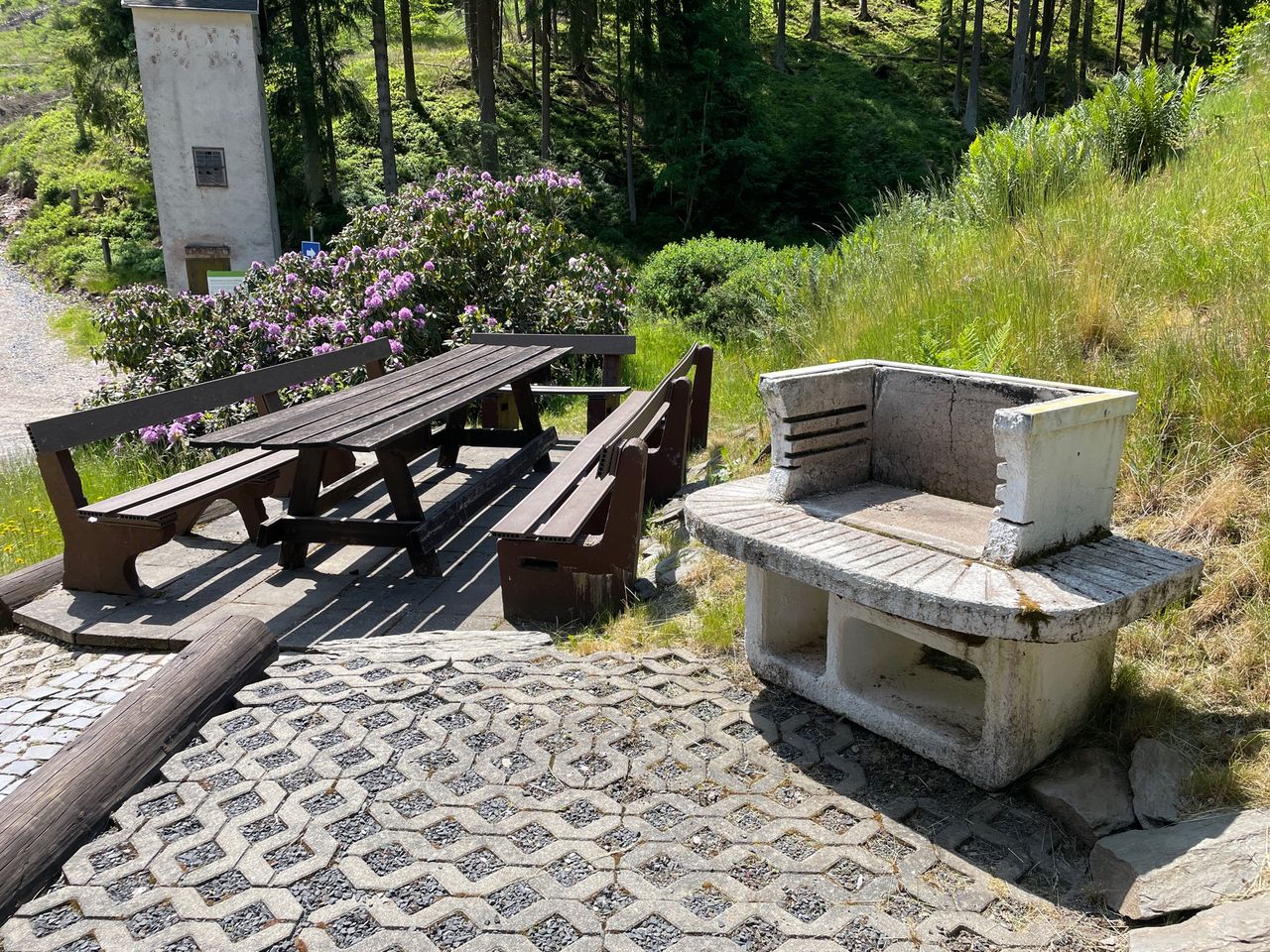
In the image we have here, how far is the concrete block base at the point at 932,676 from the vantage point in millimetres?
2627

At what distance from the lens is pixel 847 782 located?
2.80m

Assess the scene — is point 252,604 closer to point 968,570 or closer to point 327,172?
point 968,570

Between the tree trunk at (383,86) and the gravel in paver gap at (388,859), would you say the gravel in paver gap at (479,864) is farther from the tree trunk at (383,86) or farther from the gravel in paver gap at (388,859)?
the tree trunk at (383,86)

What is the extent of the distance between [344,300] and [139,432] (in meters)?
2.21

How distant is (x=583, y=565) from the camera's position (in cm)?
412

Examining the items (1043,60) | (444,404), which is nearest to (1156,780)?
(444,404)

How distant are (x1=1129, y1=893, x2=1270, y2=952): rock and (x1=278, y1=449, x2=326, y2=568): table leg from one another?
405cm

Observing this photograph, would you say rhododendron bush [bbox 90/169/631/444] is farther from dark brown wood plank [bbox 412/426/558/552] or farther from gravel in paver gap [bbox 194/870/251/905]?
gravel in paver gap [bbox 194/870/251/905]

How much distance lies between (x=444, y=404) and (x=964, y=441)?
280 cm

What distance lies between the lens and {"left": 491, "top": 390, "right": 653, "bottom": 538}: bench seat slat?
13.5 feet

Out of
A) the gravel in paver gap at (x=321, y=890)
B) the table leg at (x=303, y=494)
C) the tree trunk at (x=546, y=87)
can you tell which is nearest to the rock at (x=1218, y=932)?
the gravel in paver gap at (x=321, y=890)

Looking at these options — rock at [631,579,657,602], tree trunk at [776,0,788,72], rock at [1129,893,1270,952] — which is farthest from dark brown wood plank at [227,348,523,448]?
tree trunk at [776,0,788,72]

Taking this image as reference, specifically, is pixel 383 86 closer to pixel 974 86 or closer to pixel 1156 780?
pixel 974 86

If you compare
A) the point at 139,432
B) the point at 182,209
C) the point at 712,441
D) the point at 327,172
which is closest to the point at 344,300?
the point at 139,432
